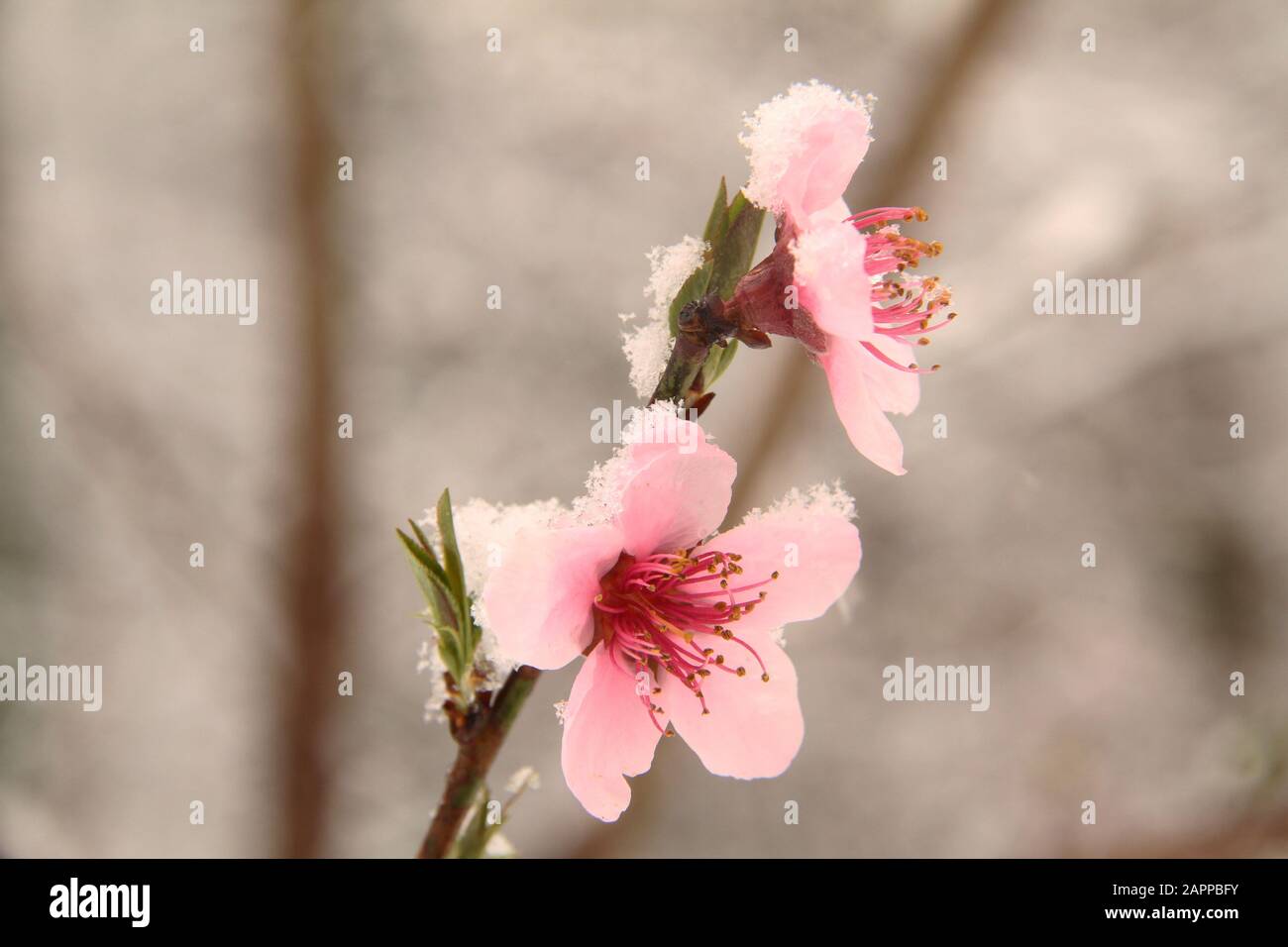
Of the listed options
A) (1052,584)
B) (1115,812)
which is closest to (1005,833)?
(1115,812)

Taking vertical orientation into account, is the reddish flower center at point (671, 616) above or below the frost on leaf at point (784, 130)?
below

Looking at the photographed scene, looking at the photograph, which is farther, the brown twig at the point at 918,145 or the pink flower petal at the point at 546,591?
the brown twig at the point at 918,145

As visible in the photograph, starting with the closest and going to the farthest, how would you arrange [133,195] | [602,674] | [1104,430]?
[602,674], [133,195], [1104,430]

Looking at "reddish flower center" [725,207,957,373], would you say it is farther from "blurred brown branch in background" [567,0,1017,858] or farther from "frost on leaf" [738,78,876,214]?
"blurred brown branch in background" [567,0,1017,858]

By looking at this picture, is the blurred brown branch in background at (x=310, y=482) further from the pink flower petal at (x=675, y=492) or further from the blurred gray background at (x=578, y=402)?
the pink flower petal at (x=675, y=492)

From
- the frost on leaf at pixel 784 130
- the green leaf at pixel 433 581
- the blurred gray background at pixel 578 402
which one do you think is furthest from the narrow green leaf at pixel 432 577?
the blurred gray background at pixel 578 402
